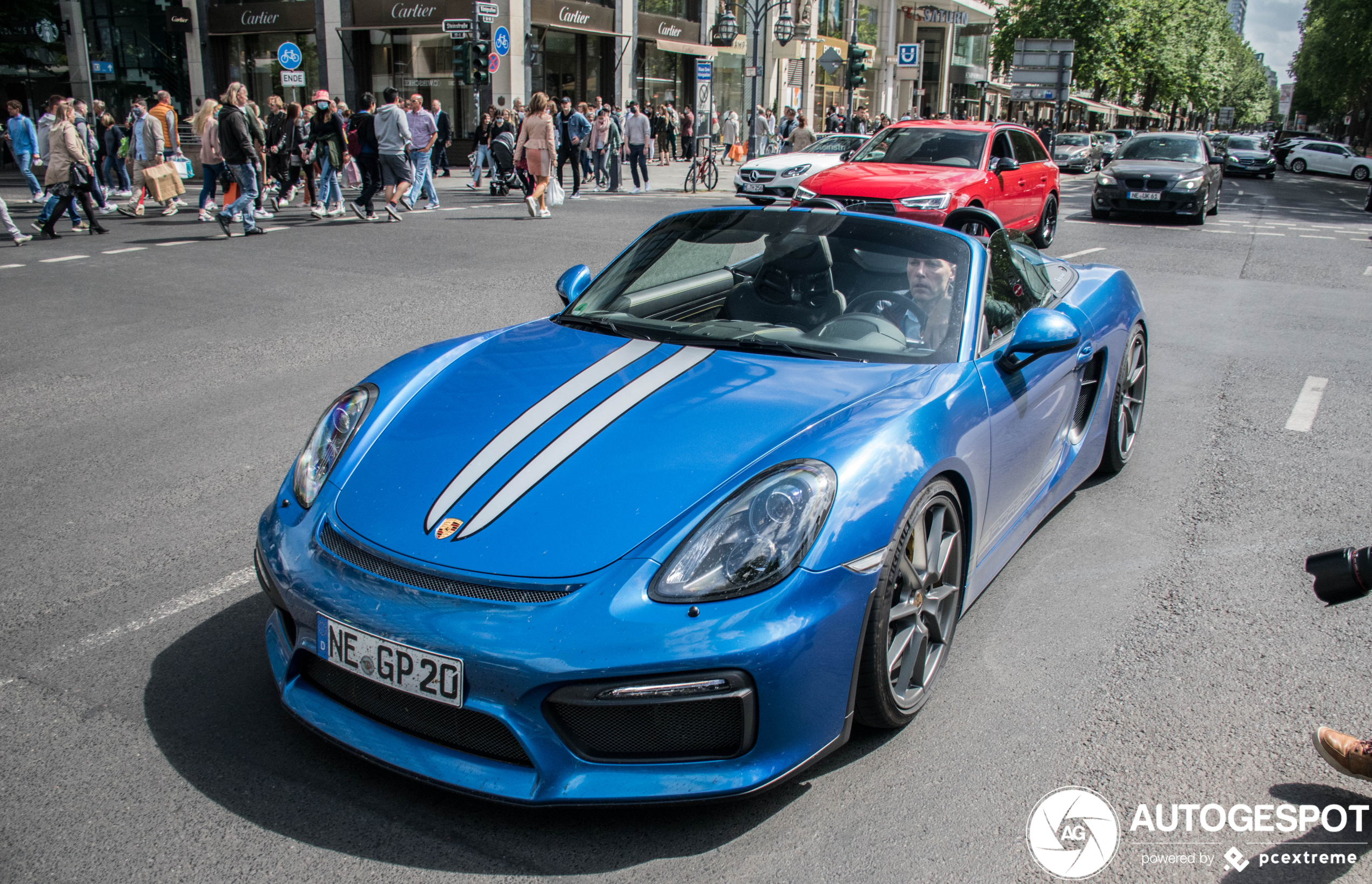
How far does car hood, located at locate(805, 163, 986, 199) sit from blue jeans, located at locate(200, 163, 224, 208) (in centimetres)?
816

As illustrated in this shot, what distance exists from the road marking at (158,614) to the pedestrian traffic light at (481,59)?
19454 millimetres

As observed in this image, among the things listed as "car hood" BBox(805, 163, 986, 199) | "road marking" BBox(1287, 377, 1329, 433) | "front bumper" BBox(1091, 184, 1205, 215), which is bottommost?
"road marking" BBox(1287, 377, 1329, 433)

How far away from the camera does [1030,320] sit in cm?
344

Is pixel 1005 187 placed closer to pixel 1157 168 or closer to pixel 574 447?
→ pixel 1157 168

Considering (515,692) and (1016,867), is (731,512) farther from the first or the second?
(1016,867)

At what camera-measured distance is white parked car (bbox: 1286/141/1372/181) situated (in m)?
42.9

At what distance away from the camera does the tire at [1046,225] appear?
14.4 m

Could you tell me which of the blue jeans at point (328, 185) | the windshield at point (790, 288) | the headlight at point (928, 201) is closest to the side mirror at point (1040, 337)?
the windshield at point (790, 288)

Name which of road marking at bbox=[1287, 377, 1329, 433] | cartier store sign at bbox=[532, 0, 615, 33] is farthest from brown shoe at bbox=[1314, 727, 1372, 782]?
cartier store sign at bbox=[532, 0, 615, 33]

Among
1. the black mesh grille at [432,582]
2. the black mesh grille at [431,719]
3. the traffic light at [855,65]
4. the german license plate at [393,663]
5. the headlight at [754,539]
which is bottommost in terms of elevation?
the black mesh grille at [431,719]

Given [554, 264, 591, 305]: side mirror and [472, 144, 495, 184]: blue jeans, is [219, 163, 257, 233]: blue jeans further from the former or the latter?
[554, 264, 591, 305]: side mirror

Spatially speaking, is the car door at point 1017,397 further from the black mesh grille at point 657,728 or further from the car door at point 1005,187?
the car door at point 1005,187

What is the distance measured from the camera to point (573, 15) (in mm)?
30797

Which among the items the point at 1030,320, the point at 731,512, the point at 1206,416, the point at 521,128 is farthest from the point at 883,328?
the point at 521,128
